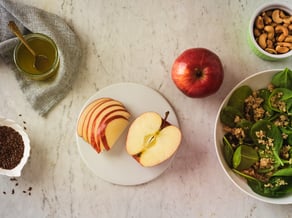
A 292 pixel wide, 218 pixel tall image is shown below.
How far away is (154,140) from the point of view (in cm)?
90

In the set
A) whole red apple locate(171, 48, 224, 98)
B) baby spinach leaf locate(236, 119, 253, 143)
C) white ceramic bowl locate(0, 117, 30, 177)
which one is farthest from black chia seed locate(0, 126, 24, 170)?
baby spinach leaf locate(236, 119, 253, 143)

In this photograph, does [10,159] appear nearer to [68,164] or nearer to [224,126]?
[68,164]

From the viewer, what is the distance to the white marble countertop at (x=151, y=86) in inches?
38.6

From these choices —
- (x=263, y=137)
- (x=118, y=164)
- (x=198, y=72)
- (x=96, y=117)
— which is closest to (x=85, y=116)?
(x=96, y=117)

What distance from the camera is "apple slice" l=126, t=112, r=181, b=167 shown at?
0.90 m

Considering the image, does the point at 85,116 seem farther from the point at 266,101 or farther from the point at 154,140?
the point at 266,101

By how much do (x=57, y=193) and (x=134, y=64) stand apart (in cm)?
34

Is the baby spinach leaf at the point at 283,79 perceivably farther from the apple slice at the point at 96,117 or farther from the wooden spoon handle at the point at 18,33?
the wooden spoon handle at the point at 18,33

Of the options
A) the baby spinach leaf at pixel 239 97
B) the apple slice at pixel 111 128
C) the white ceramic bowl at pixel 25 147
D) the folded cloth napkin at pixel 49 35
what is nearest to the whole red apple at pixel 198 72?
the baby spinach leaf at pixel 239 97

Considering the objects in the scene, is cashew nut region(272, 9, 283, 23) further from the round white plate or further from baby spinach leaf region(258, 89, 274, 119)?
the round white plate

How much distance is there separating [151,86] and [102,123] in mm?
162

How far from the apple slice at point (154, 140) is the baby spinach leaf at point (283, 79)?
0.24m

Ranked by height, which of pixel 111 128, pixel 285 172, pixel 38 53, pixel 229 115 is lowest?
pixel 285 172

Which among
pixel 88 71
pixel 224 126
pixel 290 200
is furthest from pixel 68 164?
pixel 290 200
